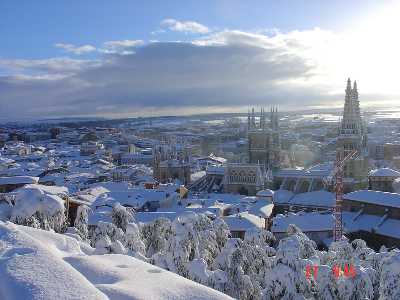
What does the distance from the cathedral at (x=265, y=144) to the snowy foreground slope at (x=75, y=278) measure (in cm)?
4774

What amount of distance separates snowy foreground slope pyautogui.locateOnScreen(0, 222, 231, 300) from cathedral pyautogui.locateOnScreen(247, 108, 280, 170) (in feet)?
157

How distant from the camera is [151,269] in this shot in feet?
26.1

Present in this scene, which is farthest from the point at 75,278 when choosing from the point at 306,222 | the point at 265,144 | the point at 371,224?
the point at 265,144

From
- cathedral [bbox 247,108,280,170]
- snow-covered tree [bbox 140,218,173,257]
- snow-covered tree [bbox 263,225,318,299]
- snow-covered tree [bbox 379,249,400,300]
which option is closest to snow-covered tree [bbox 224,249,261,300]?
snow-covered tree [bbox 263,225,318,299]

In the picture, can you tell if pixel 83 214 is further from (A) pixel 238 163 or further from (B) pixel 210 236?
(A) pixel 238 163

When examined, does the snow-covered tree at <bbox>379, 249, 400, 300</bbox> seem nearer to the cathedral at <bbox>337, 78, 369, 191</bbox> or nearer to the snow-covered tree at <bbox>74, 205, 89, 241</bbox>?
the snow-covered tree at <bbox>74, 205, 89, 241</bbox>

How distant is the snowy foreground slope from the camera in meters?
5.55

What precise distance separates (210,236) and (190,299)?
13717 mm

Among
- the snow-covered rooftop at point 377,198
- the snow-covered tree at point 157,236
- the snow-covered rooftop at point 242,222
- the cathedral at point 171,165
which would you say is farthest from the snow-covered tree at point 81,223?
the cathedral at point 171,165

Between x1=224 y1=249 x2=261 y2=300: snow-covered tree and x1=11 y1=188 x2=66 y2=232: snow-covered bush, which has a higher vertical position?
x1=11 y1=188 x2=66 y2=232: snow-covered bush

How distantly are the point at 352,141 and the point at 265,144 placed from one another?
10.6 metres

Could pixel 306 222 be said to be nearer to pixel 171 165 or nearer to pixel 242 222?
pixel 242 222

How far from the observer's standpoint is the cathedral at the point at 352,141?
1900 inches

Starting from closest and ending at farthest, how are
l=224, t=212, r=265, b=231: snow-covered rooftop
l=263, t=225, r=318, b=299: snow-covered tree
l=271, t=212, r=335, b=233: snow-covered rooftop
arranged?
1. l=263, t=225, r=318, b=299: snow-covered tree
2. l=224, t=212, r=265, b=231: snow-covered rooftop
3. l=271, t=212, r=335, b=233: snow-covered rooftop
